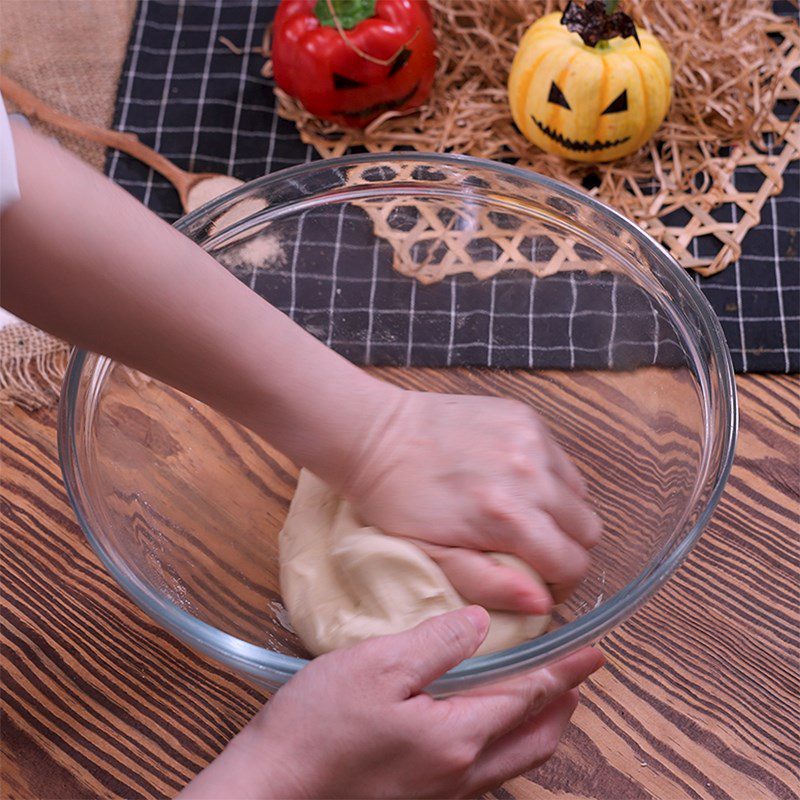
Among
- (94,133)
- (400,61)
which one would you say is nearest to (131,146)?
(94,133)

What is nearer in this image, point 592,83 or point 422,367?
point 422,367

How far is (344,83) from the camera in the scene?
40.8 inches

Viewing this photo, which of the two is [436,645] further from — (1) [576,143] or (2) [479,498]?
(1) [576,143]

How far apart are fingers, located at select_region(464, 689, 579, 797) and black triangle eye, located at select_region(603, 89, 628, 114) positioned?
562 mm

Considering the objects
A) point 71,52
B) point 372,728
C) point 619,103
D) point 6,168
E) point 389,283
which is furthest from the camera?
point 71,52

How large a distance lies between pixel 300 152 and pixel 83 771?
0.63 meters

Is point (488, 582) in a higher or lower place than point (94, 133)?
lower

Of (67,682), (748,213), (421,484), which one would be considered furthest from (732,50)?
(67,682)

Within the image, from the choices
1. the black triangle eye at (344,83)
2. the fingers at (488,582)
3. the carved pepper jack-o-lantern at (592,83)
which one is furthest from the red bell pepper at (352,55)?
the fingers at (488,582)

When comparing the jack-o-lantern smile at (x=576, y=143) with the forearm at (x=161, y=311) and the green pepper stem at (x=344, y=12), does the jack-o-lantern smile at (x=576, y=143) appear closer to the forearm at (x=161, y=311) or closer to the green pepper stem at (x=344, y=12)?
the green pepper stem at (x=344, y=12)

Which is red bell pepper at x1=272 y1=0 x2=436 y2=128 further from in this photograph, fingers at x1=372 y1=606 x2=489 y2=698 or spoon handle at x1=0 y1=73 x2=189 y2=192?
fingers at x1=372 y1=606 x2=489 y2=698

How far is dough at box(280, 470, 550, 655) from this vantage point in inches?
25.8

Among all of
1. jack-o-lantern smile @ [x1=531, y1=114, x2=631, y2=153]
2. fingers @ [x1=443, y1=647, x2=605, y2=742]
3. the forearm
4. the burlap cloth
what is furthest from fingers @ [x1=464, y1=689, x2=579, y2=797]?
the burlap cloth

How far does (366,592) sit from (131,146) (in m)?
0.58
